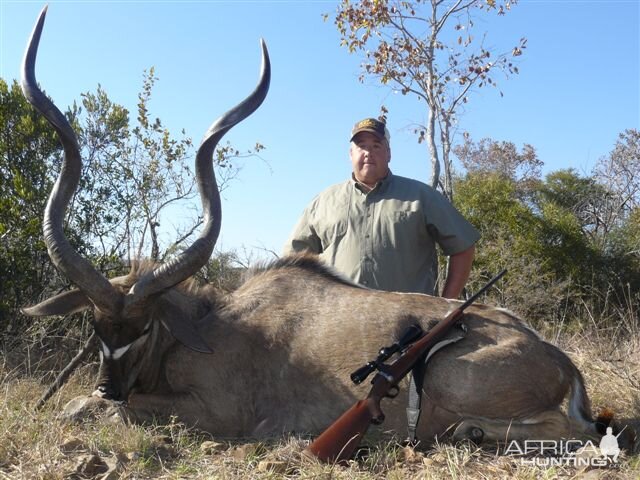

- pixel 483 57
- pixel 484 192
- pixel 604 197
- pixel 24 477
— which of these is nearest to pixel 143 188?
pixel 24 477

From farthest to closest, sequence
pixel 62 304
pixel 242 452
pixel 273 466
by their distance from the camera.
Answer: pixel 62 304, pixel 242 452, pixel 273 466

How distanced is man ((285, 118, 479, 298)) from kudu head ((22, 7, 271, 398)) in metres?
1.23

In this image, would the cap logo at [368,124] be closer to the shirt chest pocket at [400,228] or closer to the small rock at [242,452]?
the shirt chest pocket at [400,228]

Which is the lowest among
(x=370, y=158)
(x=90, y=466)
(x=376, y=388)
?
(x=90, y=466)

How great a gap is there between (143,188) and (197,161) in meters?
3.29

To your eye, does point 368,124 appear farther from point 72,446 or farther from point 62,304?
point 72,446

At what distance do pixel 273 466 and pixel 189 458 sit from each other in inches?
21.7

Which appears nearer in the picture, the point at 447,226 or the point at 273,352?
the point at 273,352

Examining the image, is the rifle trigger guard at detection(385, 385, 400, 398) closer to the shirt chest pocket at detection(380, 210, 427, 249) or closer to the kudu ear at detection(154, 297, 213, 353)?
the kudu ear at detection(154, 297, 213, 353)

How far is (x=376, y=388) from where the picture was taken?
3.78 m

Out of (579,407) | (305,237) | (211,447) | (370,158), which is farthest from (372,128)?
(211,447)

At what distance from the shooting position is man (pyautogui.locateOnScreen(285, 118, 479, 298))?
5500mm

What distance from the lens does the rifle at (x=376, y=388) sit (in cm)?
350

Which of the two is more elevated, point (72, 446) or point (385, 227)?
point (385, 227)
